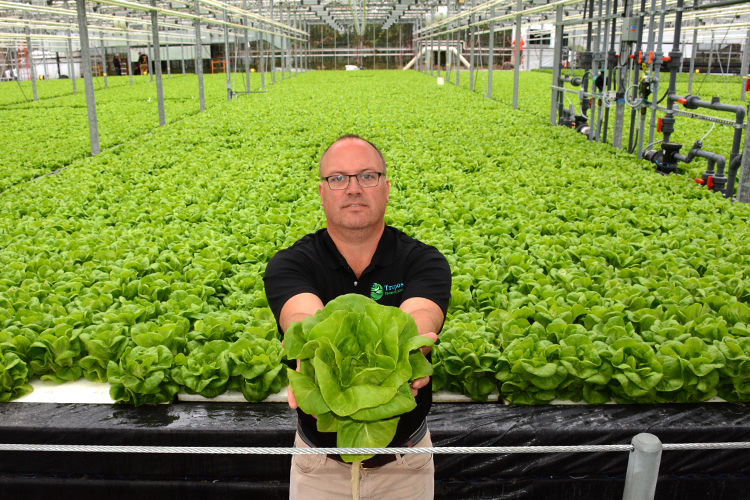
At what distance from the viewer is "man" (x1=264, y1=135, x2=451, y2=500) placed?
2189 mm

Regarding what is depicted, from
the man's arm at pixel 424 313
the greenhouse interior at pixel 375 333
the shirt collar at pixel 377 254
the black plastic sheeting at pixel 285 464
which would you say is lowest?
the black plastic sheeting at pixel 285 464

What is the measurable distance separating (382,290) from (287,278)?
1.19 ft

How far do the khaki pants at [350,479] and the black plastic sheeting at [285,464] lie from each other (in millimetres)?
835

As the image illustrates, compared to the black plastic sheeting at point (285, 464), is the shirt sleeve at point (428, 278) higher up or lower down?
higher up

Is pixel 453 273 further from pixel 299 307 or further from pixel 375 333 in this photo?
pixel 375 333

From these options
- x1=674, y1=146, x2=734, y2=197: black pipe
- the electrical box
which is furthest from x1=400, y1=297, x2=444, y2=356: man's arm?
the electrical box

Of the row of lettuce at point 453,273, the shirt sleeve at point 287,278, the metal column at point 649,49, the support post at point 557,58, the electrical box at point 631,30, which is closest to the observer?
the shirt sleeve at point 287,278

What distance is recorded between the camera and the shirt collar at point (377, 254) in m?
2.40

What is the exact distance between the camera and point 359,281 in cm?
240

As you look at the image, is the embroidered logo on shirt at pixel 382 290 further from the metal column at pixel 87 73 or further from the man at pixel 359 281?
the metal column at pixel 87 73

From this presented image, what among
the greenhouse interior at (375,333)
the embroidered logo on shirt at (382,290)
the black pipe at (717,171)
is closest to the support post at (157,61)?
the greenhouse interior at (375,333)

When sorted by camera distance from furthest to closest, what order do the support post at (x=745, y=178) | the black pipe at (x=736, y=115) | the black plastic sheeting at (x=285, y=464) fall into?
1. the black pipe at (x=736, y=115)
2. the support post at (x=745, y=178)
3. the black plastic sheeting at (x=285, y=464)

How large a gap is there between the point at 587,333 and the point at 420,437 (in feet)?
5.69

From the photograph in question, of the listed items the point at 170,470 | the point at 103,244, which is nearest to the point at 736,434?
the point at 170,470
